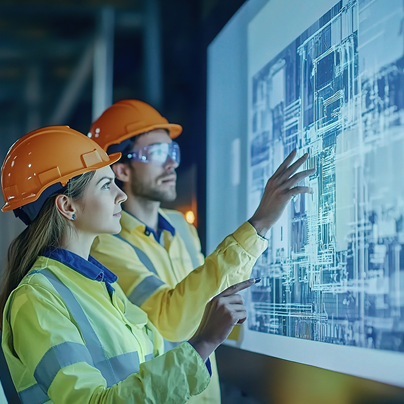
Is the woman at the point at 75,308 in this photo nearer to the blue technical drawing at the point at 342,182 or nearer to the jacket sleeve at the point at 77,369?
the jacket sleeve at the point at 77,369

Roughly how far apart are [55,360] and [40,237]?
0.44 m

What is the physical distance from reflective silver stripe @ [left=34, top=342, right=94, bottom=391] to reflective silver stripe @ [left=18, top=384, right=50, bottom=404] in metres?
0.07

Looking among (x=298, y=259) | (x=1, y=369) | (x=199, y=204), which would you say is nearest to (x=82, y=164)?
(x=298, y=259)

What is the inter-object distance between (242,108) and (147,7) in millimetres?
1253

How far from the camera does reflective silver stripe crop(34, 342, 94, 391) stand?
1337 mm

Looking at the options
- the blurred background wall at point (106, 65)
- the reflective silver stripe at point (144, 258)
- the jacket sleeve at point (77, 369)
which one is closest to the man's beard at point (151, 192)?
the reflective silver stripe at point (144, 258)

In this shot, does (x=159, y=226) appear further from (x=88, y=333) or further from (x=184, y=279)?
(x=88, y=333)

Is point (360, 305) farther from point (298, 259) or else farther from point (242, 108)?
point (242, 108)

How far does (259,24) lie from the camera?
7.16 ft

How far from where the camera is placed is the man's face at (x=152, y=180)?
238cm

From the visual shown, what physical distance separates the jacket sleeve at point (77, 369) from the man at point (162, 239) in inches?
20.8

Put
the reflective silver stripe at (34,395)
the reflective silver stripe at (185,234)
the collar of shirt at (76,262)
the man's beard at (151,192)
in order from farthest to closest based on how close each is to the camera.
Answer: the reflective silver stripe at (185,234) → the man's beard at (151,192) → the collar of shirt at (76,262) → the reflective silver stripe at (34,395)

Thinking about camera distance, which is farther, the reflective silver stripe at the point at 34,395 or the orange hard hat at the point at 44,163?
the orange hard hat at the point at 44,163

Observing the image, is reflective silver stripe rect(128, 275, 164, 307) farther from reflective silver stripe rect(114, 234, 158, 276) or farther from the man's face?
the man's face
